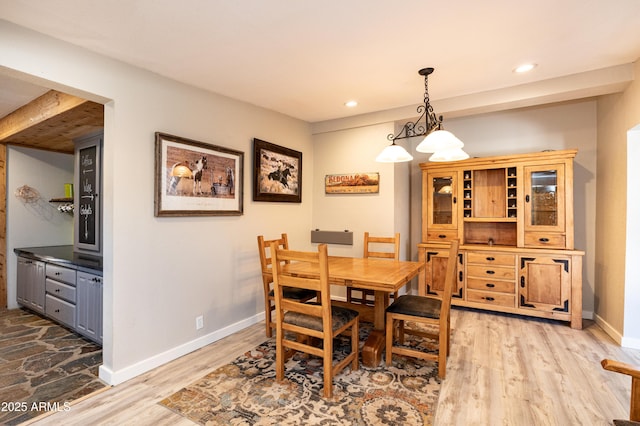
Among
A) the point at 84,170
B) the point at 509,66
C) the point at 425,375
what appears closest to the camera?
the point at 425,375

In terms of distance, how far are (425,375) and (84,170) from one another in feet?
13.8

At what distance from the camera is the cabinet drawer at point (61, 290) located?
328cm

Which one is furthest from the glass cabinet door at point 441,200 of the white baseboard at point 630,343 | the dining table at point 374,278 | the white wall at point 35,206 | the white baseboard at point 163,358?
the white wall at point 35,206

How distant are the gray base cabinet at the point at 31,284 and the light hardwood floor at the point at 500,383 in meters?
2.36

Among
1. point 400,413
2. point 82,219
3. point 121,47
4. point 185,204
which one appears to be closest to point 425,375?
point 400,413

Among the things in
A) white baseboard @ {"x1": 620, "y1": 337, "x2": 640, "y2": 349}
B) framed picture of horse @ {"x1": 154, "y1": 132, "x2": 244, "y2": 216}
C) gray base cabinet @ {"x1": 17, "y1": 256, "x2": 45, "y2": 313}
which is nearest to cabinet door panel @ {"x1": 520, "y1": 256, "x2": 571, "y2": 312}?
white baseboard @ {"x1": 620, "y1": 337, "x2": 640, "y2": 349}

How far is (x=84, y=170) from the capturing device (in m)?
3.65

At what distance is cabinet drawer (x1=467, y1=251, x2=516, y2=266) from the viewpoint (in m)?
3.73

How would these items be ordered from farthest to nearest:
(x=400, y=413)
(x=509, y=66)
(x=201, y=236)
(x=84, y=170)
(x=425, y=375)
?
(x=84, y=170), (x=201, y=236), (x=509, y=66), (x=425, y=375), (x=400, y=413)

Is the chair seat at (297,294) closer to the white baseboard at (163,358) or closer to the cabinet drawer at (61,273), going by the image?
the white baseboard at (163,358)

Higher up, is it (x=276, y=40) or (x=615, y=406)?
(x=276, y=40)

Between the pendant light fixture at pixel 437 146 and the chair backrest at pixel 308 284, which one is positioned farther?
the pendant light fixture at pixel 437 146

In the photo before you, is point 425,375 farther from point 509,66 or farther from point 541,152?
point 541,152

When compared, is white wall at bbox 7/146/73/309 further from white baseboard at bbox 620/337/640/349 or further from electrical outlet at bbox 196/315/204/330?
white baseboard at bbox 620/337/640/349
